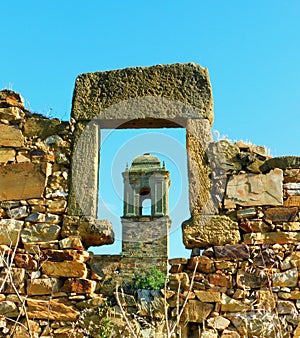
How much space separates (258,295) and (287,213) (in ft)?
2.65

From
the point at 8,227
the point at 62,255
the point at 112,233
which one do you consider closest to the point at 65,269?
the point at 62,255

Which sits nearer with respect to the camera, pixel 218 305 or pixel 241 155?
pixel 218 305

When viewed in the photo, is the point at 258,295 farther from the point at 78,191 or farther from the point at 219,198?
the point at 78,191

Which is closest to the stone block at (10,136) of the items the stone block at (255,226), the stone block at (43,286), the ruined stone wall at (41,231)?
the ruined stone wall at (41,231)

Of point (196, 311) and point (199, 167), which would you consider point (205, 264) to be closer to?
point (196, 311)

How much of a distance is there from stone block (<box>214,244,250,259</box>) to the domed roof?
15.3 metres

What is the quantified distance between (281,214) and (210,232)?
68 centimetres

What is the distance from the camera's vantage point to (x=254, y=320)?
13.1 ft

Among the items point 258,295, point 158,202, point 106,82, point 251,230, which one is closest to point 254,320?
point 258,295

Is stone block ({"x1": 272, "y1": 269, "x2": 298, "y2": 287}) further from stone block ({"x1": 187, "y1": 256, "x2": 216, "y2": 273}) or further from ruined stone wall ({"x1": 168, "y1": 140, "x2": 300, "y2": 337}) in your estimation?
stone block ({"x1": 187, "y1": 256, "x2": 216, "y2": 273})

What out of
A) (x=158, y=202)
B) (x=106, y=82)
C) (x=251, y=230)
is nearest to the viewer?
(x=251, y=230)

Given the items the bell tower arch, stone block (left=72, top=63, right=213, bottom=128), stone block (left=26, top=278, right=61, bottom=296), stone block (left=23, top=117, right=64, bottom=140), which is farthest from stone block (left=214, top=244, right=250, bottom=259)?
the bell tower arch

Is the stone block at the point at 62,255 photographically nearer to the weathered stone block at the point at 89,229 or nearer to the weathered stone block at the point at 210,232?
the weathered stone block at the point at 89,229

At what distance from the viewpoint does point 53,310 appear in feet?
13.5
